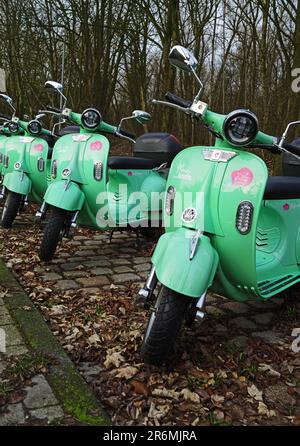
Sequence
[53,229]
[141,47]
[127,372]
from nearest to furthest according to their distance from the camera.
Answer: [127,372]
[53,229]
[141,47]

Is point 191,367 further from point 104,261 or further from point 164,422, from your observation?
point 104,261

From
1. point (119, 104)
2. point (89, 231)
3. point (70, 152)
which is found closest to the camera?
point (70, 152)

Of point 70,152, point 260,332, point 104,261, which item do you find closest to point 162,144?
point 70,152

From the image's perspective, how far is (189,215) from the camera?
2357 millimetres

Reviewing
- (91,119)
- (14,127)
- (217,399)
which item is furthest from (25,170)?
(217,399)

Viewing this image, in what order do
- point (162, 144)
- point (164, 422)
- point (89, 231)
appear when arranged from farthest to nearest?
1. point (89, 231)
2. point (162, 144)
3. point (164, 422)

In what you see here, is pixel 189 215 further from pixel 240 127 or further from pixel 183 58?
pixel 183 58

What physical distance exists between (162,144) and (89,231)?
134cm

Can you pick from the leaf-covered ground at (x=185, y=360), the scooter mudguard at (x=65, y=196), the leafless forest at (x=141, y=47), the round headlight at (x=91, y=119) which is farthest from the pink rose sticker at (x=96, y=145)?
the leafless forest at (x=141, y=47)

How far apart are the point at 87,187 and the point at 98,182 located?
0.11m

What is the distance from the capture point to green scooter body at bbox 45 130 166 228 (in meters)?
3.85

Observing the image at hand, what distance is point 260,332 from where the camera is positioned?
2.78 meters

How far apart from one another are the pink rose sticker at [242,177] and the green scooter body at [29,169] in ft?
10.7

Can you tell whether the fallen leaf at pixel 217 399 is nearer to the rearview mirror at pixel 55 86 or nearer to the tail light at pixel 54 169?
the tail light at pixel 54 169
